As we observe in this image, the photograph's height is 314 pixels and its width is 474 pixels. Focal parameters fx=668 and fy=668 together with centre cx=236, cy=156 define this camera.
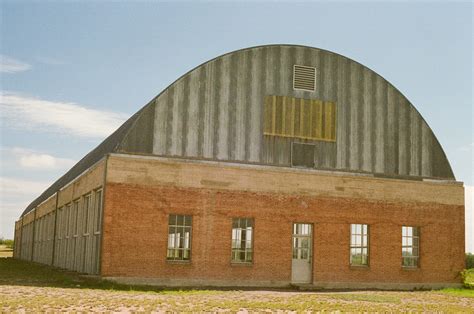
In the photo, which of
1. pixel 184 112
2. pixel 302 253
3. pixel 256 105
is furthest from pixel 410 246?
pixel 184 112

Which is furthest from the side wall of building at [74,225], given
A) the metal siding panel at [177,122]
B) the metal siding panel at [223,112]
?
the metal siding panel at [223,112]

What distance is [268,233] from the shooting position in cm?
2495

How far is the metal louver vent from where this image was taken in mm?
26728

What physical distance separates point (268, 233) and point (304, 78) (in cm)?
651

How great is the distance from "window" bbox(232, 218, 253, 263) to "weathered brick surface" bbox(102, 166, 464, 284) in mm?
251

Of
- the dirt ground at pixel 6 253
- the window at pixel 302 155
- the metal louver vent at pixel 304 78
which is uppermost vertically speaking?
the metal louver vent at pixel 304 78

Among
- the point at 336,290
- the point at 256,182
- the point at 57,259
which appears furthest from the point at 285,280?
the point at 57,259

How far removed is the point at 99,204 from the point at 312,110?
9122 mm

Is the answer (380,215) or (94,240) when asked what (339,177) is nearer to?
(380,215)

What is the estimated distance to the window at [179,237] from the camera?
2377 centimetres

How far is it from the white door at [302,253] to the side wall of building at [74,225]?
7393mm

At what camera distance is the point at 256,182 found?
25.0 metres

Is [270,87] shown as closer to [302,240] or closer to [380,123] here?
[380,123]

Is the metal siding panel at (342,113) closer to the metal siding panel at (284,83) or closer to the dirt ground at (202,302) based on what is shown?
the metal siding panel at (284,83)
